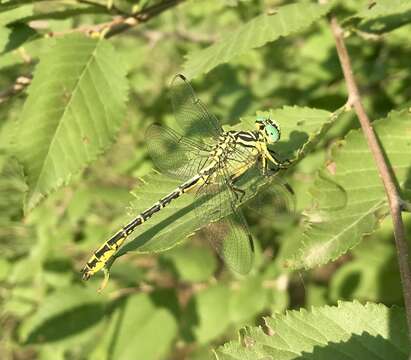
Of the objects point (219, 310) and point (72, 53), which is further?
point (219, 310)

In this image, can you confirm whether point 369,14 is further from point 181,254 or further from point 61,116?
point 181,254

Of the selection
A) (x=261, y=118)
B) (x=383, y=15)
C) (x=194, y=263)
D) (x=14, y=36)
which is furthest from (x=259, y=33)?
(x=194, y=263)

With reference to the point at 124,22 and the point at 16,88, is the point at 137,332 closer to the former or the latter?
the point at 16,88

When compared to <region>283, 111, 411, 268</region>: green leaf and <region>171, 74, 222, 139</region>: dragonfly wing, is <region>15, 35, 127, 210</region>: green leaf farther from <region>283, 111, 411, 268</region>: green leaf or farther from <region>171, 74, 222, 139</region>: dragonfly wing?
<region>283, 111, 411, 268</region>: green leaf

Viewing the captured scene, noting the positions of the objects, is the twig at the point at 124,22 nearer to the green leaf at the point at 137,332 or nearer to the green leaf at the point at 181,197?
Answer: the green leaf at the point at 181,197

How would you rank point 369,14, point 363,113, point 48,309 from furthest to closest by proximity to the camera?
1. point 48,309
2. point 369,14
3. point 363,113

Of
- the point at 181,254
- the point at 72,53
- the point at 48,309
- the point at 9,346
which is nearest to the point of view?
the point at 72,53

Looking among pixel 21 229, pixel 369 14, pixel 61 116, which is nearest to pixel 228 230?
pixel 61 116
